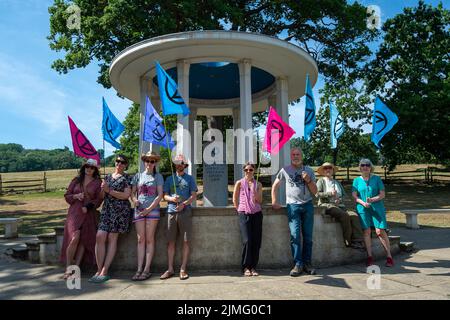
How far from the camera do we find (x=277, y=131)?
20.7 ft

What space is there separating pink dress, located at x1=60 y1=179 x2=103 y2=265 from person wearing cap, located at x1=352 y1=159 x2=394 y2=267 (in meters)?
4.53

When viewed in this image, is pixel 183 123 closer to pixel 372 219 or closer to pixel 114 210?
pixel 114 210

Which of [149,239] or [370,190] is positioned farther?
[370,190]

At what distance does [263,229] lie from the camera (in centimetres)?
598

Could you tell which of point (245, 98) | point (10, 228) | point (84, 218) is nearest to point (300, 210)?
Answer: point (84, 218)

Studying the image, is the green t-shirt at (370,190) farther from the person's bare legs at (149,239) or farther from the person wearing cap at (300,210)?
the person's bare legs at (149,239)

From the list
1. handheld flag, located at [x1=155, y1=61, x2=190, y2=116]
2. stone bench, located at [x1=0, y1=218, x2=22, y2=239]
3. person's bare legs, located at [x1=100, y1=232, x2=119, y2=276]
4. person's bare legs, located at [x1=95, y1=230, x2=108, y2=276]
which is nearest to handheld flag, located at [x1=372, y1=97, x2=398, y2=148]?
handheld flag, located at [x1=155, y1=61, x2=190, y2=116]

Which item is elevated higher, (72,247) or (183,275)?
(72,247)

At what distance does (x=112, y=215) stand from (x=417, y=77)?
22.7 meters

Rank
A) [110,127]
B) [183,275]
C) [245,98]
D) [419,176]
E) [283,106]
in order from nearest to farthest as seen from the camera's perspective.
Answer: [183,275] < [110,127] < [245,98] < [283,106] < [419,176]

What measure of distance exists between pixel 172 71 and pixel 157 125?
496 centimetres

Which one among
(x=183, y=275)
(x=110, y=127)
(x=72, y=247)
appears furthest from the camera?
(x=110, y=127)

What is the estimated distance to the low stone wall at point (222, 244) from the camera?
584 centimetres

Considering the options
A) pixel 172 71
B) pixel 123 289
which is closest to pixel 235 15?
pixel 172 71
